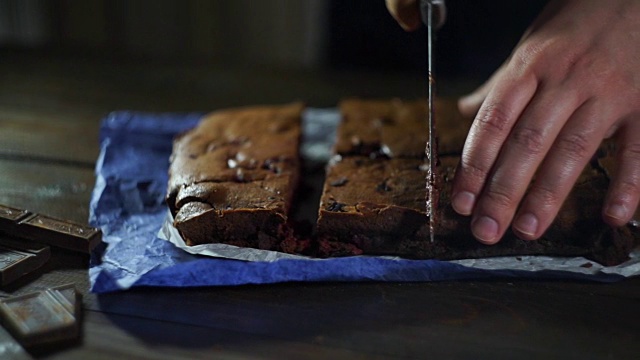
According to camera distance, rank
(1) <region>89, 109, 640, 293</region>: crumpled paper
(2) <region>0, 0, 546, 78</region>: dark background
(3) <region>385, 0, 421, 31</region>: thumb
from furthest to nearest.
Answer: (2) <region>0, 0, 546, 78</region>: dark background → (3) <region>385, 0, 421, 31</region>: thumb → (1) <region>89, 109, 640, 293</region>: crumpled paper

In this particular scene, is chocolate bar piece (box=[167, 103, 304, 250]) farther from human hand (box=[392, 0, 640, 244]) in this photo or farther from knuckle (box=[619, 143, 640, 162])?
knuckle (box=[619, 143, 640, 162])

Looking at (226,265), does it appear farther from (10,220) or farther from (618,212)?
(618,212)

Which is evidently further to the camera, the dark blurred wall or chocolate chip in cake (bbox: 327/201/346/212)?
the dark blurred wall

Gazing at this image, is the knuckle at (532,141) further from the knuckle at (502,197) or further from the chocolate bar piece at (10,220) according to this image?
the chocolate bar piece at (10,220)

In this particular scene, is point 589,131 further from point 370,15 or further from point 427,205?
point 370,15

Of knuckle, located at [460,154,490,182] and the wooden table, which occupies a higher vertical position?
knuckle, located at [460,154,490,182]

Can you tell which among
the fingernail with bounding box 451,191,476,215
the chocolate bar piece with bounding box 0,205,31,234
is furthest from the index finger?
the chocolate bar piece with bounding box 0,205,31,234

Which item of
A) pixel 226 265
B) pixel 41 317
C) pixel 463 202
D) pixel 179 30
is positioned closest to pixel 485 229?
pixel 463 202
